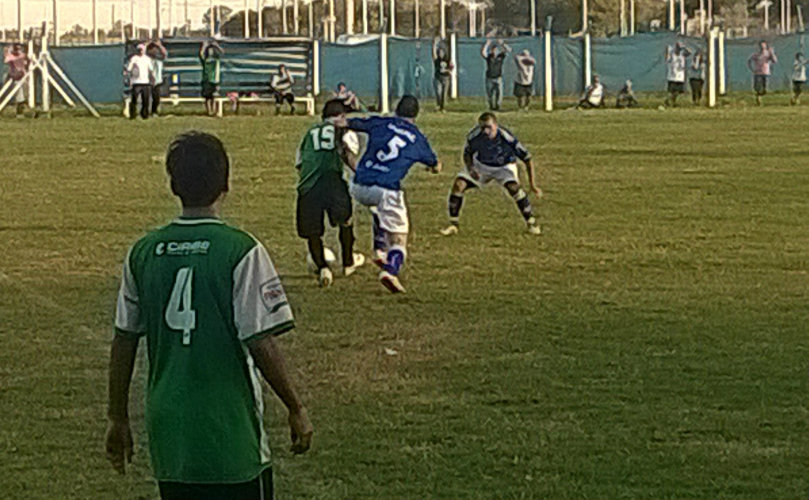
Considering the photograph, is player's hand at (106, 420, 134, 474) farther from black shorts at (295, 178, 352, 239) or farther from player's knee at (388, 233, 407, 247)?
black shorts at (295, 178, 352, 239)

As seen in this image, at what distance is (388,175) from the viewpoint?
14.8 metres

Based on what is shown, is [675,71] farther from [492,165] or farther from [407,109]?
[407,109]

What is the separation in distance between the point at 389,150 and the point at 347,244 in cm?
131

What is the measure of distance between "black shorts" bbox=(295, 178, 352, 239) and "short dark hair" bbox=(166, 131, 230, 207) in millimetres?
9228

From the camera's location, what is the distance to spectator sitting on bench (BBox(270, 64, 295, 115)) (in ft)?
158

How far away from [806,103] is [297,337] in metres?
40.9

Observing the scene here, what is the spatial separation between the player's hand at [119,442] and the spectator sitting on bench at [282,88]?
41.9 meters

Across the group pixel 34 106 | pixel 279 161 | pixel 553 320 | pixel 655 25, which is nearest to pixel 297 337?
pixel 553 320

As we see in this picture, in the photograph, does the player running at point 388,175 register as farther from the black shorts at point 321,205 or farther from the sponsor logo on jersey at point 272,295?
the sponsor logo on jersey at point 272,295

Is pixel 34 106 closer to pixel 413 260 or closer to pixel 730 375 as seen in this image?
pixel 413 260

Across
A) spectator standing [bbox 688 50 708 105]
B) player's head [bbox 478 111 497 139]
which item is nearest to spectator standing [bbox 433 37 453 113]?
spectator standing [bbox 688 50 708 105]

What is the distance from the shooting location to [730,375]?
10.8 meters

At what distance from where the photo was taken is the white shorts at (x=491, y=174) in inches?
758

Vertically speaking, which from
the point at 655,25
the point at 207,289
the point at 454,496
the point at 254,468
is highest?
the point at 655,25
